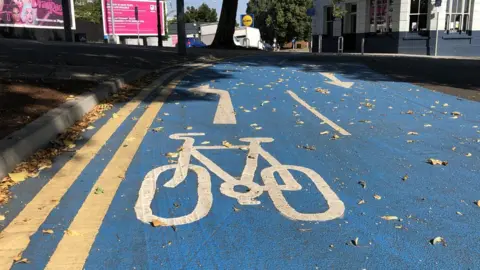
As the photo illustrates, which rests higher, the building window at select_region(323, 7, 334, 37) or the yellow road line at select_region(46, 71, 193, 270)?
the building window at select_region(323, 7, 334, 37)

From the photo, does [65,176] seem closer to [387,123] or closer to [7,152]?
[7,152]

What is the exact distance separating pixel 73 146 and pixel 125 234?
2376mm

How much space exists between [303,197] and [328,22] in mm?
32829

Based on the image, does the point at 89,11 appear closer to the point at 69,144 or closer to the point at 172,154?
the point at 69,144

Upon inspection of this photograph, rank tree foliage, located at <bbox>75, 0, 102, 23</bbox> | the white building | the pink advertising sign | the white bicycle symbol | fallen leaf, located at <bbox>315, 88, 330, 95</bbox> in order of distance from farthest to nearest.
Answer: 1. tree foliage, located at <bbox>75, 0, 102, 23</bbox>
2. the pink advertising sign
3. the white building
4. fallen leaf, located at <bbox>315, 88, 330, 95</bbox>
5. the white bicycle symbol

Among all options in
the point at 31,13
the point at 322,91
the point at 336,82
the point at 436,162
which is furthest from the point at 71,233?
the point at 31,13

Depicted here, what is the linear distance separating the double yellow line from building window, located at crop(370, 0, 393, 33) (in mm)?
25667

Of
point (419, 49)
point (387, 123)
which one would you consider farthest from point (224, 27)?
point (387, 123)

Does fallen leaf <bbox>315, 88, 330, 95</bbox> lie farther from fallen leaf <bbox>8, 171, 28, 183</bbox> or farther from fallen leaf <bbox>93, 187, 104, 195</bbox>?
fallen leaf <bbox>8, 171, 28, 183</bbox>

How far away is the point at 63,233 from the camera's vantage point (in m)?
3.14

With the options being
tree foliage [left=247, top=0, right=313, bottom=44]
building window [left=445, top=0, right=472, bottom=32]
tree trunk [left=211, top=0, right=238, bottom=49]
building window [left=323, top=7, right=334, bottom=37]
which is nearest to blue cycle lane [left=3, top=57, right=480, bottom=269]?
tree trunk [left=211, top=0, right=238, bottom=49]

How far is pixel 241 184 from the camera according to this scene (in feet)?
13.3

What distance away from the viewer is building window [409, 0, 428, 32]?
27.0m

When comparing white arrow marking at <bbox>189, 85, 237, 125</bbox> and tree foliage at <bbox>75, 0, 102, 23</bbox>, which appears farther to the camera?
tree foliage at <bbox>75, 0, 102, 23</bbox>
